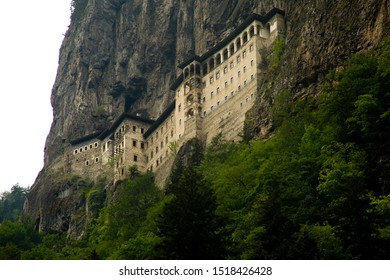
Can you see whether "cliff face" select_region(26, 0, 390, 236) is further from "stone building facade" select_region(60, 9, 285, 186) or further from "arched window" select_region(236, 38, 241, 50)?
"arched window" select_region(236, 38, 241, 50)

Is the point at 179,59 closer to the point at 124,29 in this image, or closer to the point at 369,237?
the point at 124,29

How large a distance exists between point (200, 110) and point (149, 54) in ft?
99.6

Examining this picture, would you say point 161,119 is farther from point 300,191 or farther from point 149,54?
point 300,191

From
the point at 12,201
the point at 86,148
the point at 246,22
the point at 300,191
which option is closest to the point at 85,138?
the point at 86,148

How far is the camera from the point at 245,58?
86.2m

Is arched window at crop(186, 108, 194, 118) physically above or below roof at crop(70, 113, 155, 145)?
below

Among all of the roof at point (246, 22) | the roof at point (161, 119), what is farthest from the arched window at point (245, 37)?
the roof at point (161, 119)

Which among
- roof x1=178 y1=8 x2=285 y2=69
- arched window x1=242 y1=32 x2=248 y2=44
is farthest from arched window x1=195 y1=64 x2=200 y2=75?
arched window x1=242 y1=32 x2=248 y2=44

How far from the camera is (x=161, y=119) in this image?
→ 103m

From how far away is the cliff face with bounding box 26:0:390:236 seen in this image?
224 ft

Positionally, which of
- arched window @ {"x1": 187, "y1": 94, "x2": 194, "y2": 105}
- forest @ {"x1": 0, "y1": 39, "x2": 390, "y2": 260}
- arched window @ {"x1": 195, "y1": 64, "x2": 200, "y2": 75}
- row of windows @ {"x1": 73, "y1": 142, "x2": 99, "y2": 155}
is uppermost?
arched window @ {"x1": 195, "y1": 64, "x2": 200, "y2": 75}

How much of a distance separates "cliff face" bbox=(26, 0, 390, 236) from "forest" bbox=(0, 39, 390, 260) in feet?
12.7

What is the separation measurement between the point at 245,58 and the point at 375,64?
107ft

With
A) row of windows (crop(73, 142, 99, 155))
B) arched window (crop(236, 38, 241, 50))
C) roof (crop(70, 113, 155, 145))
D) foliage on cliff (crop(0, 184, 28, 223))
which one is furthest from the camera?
foliage on cliff (crop(0, 184, 28, 223))
